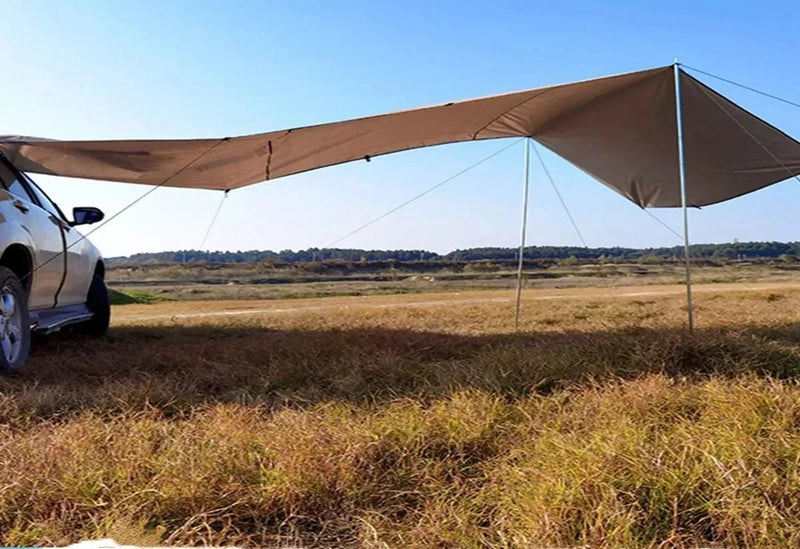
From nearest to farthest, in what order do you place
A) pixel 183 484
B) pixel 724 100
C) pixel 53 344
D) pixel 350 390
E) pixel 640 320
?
1. pixel 183 484
2. pixel 350 390
3. pixel 724 100
4. pixel 53 344
5. pixel 640 320

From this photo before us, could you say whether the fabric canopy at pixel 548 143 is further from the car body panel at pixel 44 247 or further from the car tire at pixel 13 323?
the car tire at pixel 13 323

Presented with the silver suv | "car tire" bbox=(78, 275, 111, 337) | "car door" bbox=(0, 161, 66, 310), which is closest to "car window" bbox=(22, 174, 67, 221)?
the silver suv

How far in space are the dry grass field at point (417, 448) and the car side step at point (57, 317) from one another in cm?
30

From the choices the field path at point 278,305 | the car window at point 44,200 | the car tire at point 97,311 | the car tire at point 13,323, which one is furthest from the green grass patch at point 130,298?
the car tire at point 13,323

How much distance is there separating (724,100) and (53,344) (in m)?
6.40

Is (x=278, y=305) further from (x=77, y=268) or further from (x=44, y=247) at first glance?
(x=44, y=247)

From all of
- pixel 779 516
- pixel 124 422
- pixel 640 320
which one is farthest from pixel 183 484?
pixel 640 320

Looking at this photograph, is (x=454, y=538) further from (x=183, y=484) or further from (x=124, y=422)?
(x=124, y=422)

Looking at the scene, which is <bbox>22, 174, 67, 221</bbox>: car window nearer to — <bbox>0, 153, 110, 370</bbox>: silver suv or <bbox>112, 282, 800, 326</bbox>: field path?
<bbox>0, 153, 110, 370</bbox>: silver suv

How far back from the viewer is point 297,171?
239 inches

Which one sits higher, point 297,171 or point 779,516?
point 297,171

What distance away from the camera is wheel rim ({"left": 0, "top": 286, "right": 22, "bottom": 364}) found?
3926 millimetres

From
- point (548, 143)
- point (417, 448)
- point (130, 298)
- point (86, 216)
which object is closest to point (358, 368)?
point (417, 448)

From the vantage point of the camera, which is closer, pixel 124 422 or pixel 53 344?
pixel 124 422
